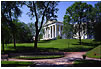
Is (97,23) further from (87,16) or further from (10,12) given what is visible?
(10,12)

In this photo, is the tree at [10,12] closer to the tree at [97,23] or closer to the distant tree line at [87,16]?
the distant tree line at [87,16]

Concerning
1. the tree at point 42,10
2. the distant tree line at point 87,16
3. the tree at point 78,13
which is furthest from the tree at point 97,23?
the tree at point 42,10

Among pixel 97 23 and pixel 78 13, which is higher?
pixel 78 13

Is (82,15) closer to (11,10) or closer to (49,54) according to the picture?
Result: (49,54)

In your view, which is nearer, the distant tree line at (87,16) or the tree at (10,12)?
the tree at (10,12)

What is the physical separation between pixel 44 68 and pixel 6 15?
624 cm

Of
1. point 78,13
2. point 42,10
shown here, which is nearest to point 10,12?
point 42,10

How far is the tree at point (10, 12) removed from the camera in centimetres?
1078

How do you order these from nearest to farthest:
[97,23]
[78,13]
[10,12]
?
[10,12], [78,13], [97,23]

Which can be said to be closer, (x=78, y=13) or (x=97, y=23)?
(x=78, y=13)

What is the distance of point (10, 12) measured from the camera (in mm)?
11461

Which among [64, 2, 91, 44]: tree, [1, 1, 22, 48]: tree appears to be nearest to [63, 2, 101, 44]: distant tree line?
[64, 2, 91, 44]: tree

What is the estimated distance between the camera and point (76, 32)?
19.8 metres

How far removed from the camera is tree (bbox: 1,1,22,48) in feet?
35.4
